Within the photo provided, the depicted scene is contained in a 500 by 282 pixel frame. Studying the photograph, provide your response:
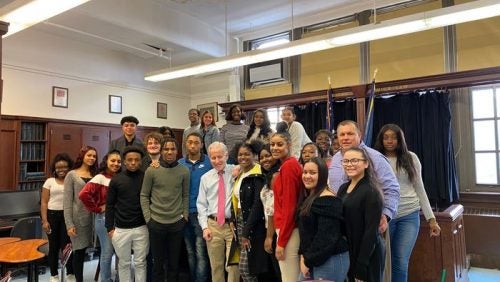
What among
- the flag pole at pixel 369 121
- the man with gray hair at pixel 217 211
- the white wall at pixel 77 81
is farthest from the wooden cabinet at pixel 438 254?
the white wall at pixel 77 81

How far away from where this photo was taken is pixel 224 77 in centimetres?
797

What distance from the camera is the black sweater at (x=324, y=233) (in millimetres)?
1975

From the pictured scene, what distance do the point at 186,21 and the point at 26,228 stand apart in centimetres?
407

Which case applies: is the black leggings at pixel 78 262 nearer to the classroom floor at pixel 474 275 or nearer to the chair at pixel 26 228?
the classroom floor at pixel 474 275

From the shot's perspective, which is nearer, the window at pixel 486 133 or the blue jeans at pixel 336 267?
the blue jeans at pixel 336 267

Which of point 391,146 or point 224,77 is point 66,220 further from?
point 224,77

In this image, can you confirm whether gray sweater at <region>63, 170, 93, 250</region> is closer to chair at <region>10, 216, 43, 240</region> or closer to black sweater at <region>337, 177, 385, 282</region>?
chair at <region>10, 216, 43, 240</region>

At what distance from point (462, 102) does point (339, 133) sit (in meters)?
3.55

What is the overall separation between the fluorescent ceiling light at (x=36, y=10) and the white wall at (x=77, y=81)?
2.50 m

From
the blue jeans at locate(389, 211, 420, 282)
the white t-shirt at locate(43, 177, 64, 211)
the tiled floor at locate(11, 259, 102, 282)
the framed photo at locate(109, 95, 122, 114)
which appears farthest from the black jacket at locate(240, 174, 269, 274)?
the framed photo at locate(109, 95, 122, 114)

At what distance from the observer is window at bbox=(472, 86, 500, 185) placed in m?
4.95

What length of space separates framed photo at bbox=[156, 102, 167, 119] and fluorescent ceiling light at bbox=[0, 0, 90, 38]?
4.34 meters

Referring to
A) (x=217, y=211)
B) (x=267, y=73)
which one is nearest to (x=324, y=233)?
(x=217, y=211)

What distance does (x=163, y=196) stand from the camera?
2973 millimetres
